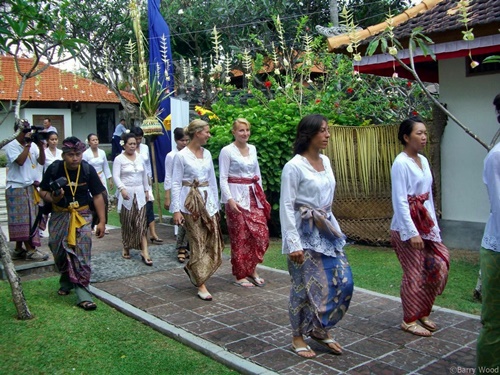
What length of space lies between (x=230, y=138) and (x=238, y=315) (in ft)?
13.9

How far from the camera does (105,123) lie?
29594 mm

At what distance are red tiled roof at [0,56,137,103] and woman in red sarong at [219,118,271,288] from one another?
20035 millimetres

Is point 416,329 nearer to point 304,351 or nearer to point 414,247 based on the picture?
point 414,247

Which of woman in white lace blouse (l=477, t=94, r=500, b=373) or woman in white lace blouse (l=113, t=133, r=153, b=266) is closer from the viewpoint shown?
woman in white lace blouse (l=477, t=94, r=500, b=373)

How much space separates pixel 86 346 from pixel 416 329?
9.53 ft

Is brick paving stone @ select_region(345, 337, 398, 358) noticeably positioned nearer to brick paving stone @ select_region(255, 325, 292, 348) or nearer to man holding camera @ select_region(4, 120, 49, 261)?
brick paving stone @ select_region(255, 325, 292, 348)

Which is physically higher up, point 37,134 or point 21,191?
point 37,134

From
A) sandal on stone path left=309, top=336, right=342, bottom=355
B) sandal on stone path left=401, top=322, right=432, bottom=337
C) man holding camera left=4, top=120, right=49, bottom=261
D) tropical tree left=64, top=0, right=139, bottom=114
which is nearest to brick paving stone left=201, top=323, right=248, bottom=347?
sandal on stone path left=309, top=336, right=342, bottom=355

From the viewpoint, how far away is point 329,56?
11984 mm

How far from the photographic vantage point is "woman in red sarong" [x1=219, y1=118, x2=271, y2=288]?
665 centimetres


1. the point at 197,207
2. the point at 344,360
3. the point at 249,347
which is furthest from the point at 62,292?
Result: the point at 344,360

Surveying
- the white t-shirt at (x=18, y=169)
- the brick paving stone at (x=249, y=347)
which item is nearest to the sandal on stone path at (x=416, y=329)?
the brick paving stone at (x=249, y=347)

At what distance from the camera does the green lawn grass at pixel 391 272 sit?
608cm

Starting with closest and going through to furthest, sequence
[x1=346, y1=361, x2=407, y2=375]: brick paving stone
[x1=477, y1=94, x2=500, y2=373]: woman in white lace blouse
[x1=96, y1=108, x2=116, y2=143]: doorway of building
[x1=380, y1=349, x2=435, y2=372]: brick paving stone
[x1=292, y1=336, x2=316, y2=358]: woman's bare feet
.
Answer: [x1=477, y1=94, x2=500, y2=373]: woman in white lace blouse
[x1=346, y1=361, x2=407, y2=375]: brick paving stone
[x1=380, y1=349, x2=435, y2=372]: brick paving stone
[x1=292, y1=336, x2=316, y2=358]: woman's bare feet
[x1=96, y1=108, x2=116, y2=143]: doorway of building
